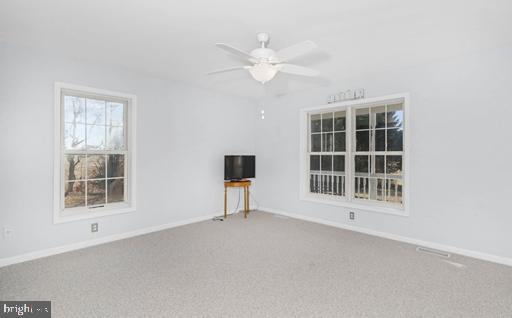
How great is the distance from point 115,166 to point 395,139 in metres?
4.35

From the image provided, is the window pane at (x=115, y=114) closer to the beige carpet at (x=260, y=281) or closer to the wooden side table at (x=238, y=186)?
the beige carpet at (x=260, y=281)

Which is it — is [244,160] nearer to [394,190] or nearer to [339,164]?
[339,164]

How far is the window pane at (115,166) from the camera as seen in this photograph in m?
3.99

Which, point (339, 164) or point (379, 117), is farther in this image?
point (339, 164)

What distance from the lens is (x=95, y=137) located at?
382 cm

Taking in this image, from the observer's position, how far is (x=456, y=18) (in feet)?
8.03

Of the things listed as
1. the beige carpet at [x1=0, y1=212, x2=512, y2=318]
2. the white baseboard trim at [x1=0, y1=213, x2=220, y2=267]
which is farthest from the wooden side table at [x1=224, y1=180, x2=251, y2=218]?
the beige carpet at [x1=0, y1=212, x2=512, y2=318]

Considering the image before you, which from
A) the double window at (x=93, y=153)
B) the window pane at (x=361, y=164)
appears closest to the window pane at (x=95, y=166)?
the double window at (x=93, y=153)

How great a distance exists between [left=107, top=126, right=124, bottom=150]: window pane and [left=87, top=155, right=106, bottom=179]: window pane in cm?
23

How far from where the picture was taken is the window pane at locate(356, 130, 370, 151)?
4.42m

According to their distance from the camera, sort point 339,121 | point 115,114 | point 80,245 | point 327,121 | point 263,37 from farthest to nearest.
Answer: point 327,121 → point 339,121 → point 115,114 → point 80,245 → point 263,37

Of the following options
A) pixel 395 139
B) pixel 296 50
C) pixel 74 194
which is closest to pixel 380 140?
pixel 395 139

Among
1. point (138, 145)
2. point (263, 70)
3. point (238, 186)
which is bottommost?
point (238, 186)

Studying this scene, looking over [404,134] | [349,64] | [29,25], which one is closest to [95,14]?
[29,25]
